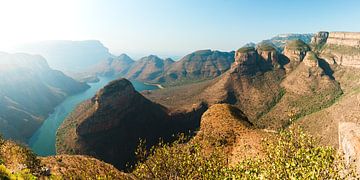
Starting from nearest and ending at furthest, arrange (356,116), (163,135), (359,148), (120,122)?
(359,148) < (356,116) < (120,122) < (163,135)

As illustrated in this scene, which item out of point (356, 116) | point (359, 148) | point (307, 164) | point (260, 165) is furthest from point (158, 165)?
point (356, 116)

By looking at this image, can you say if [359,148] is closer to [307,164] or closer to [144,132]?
[307,164]

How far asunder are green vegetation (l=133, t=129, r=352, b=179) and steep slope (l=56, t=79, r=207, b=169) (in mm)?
102065

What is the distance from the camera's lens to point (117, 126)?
Answer: 6265 inches

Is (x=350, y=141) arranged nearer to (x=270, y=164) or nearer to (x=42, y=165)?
(x=270, y=164)

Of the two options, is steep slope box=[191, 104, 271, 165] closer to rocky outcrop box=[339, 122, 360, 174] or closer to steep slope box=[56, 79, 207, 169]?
rocky outcrop box=[339, 122, 360, 174]

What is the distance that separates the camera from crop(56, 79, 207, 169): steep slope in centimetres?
14525

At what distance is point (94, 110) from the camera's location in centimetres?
15462

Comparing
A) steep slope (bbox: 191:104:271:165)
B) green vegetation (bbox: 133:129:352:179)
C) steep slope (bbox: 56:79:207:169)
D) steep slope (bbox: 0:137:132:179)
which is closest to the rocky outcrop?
green vegetation (bbox: 133:129:352:179)

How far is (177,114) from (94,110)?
67.5 metres

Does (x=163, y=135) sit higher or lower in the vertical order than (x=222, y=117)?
lower

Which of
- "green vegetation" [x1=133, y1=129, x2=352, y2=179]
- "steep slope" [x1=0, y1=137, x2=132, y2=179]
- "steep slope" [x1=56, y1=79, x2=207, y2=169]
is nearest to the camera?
"green vegetation" [x1=133, y1=129, x2=352, y2=179]

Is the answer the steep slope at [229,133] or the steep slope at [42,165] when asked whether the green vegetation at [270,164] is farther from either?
the steep slope at [229,133]

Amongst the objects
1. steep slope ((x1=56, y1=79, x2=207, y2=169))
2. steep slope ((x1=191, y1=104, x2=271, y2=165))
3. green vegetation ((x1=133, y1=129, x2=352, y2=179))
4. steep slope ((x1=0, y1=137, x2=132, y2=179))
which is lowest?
steep slope ((x1=56, y1=79, x2=207, y2=169))
